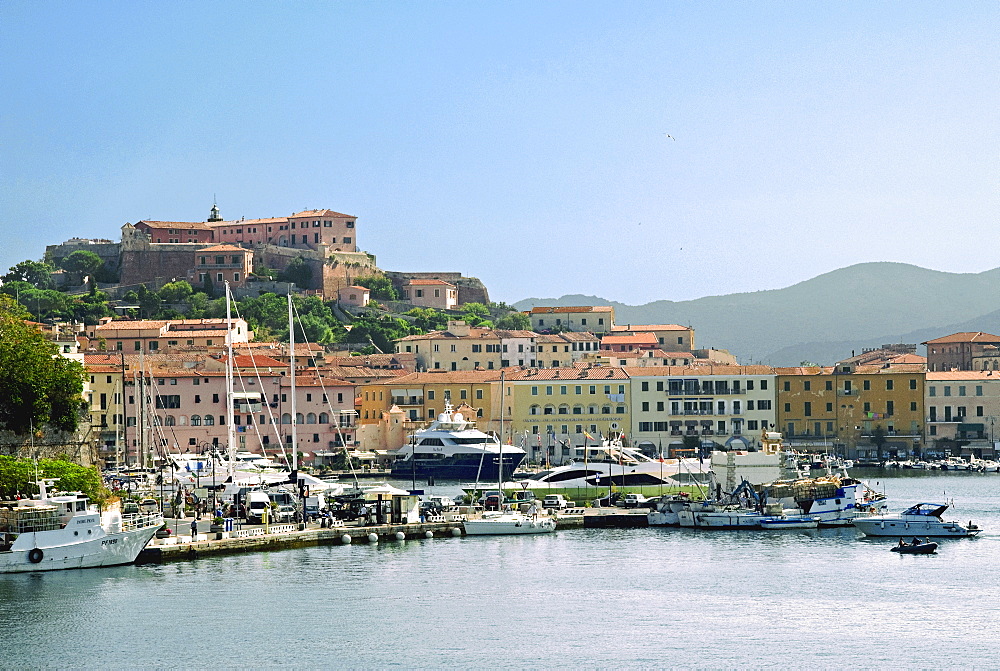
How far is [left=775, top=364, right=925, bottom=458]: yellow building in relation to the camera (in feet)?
273

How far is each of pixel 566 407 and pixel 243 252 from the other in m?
44.7

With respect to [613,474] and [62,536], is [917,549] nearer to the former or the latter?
[613,474]

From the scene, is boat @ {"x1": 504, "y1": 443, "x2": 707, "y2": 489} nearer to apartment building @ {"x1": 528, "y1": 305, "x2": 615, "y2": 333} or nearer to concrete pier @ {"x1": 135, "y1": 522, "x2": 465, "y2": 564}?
concrete pier @ {"x1": 135, "y1": 522, "x2": 465, "y2": 564}

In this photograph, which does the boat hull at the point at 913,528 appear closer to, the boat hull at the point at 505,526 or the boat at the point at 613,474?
the boat hull at the point at 505,526

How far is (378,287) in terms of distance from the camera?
4813 inches

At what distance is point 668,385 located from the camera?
266 ft

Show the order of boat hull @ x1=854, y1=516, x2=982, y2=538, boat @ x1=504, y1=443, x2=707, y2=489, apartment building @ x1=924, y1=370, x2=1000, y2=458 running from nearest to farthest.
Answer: boat hull @ x1=854, y1=516, x2=982, y2=538
boat @ x1=504, y1=443, x2=707, y2=489
apartment building @ x1=924, y1=370, x2=1000, y2=458

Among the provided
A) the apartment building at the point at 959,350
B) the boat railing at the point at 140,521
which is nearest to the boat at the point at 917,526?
the boat railing at the point at 140,521

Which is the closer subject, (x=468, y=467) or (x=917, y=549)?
(x=917, y=549)

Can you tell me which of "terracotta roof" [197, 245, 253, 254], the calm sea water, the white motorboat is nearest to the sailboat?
the white motorboat

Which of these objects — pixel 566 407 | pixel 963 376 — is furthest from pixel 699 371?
pixel 963 376

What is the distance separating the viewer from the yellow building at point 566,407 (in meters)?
80.2

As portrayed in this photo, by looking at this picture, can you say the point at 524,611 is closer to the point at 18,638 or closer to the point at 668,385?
the point at 18,638

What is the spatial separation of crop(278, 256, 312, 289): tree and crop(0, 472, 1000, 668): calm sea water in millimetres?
76362
